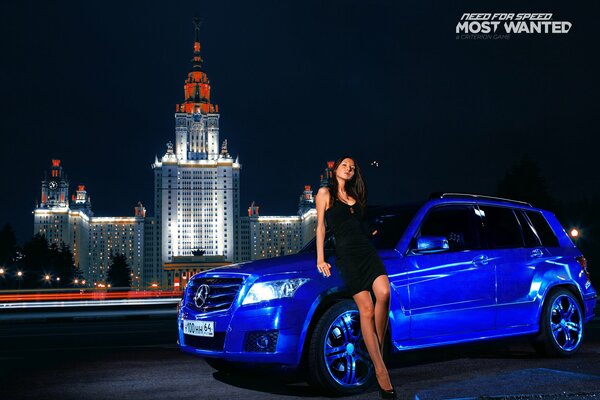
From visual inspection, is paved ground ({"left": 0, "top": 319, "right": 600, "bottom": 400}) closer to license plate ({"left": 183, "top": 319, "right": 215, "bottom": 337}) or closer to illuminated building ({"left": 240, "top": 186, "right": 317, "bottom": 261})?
license plate ({"left": 183, "top": 319, "right": 215, "bottom": 337})

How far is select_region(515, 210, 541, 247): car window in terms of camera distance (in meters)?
7.96

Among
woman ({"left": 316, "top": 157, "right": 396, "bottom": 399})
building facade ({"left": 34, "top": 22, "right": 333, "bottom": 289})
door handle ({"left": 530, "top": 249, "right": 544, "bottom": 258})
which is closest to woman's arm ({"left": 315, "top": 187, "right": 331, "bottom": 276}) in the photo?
woman ({"left": 316, "top": 157, "right": 396, "bottom": 399})

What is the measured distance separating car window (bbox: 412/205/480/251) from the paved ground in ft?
3.63

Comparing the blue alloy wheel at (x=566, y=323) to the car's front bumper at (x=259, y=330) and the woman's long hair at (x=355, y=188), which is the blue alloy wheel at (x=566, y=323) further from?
the car's front bumper at (x=259, y=330)

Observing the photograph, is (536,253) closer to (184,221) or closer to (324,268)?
(324,268)

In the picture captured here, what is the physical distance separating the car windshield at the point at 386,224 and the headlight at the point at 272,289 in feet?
3.54

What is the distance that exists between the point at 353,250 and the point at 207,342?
1663mm

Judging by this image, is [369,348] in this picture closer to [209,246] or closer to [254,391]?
[254,391]

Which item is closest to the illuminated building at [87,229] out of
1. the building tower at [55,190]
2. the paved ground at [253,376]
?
the building tower at [55,190]

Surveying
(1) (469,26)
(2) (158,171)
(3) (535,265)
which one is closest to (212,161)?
(2) (158,171)

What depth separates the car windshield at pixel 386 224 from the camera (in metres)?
6.71

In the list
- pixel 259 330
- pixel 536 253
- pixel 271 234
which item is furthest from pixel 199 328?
pixel 271 234

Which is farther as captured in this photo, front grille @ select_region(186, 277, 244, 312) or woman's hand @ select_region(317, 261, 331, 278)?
front grille @ select_region(186, 277, 244, 312)

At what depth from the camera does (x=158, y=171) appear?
181250 mm
